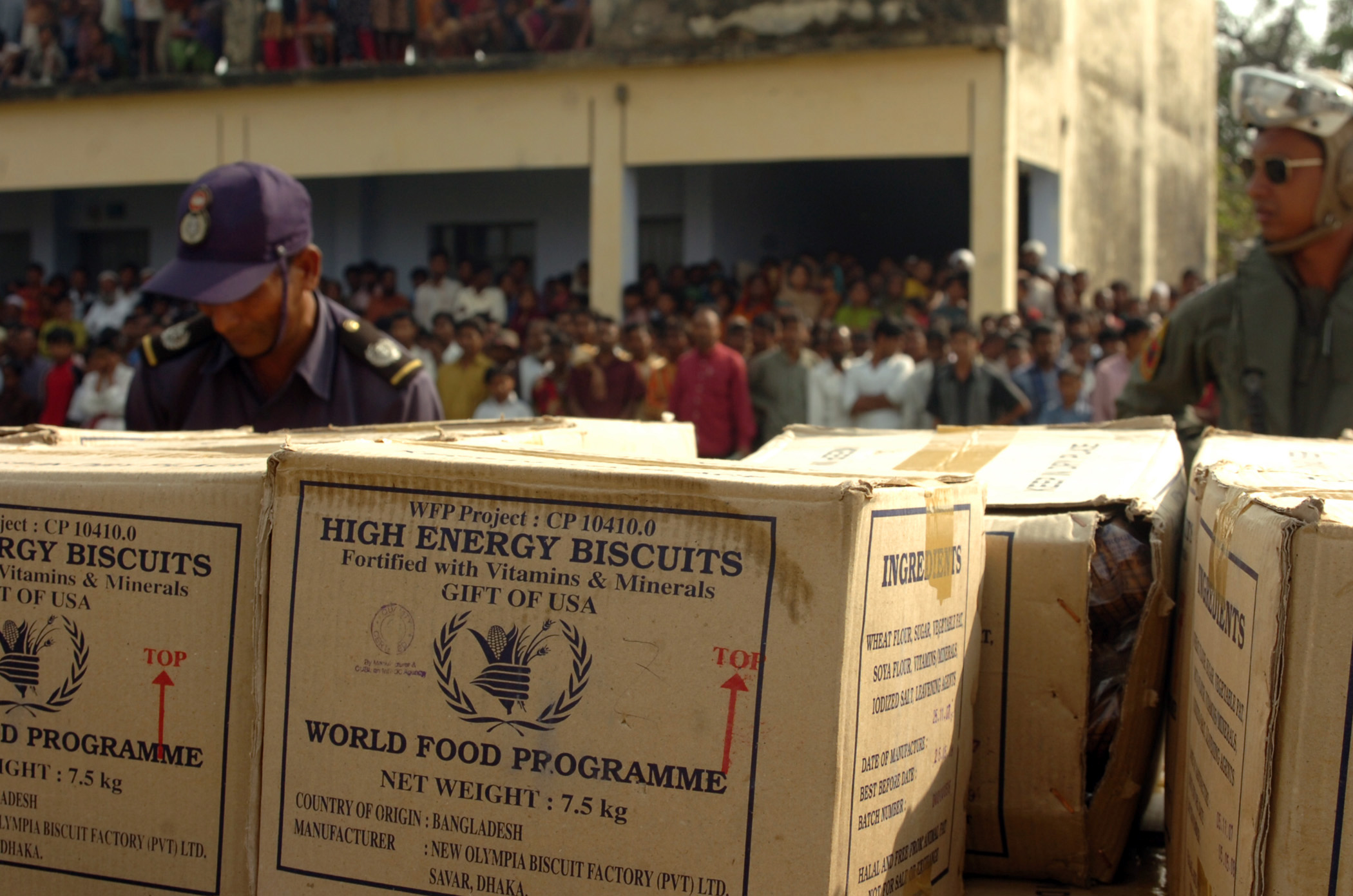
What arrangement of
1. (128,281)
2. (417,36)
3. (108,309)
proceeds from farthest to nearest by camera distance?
(128,281), (108,309), (417,36)

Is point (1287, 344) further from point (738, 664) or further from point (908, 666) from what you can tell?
point (738, 664)

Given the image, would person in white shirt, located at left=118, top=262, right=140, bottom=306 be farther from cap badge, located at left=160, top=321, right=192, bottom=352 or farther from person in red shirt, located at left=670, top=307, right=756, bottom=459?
cap badge, located at left=160, top=321, right=192, bottom=352

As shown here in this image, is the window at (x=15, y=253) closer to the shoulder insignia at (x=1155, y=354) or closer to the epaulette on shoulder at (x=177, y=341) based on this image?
the epaulette on shoulder at (x=177, y=341)

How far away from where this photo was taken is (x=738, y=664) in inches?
52.3

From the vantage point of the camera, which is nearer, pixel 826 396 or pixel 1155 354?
pixel 1155 354

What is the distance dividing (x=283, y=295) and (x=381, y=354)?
26 cm

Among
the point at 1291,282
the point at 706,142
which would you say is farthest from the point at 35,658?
the point at 706,142

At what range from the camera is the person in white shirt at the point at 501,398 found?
8438 mm

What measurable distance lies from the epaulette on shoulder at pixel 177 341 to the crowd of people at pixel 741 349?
13.2 feet

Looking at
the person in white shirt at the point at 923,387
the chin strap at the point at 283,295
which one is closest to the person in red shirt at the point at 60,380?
the person in white shirt at the point at 923,387

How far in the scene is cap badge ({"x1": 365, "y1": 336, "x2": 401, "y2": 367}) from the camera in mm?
2898

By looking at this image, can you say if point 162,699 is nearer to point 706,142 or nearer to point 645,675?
point 645,675

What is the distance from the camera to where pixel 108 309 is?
44.1ft

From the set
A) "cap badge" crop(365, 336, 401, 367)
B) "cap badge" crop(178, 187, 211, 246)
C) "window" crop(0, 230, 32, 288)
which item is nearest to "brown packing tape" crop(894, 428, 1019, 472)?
"cap badge" crop(365, 336, 401, 367)
